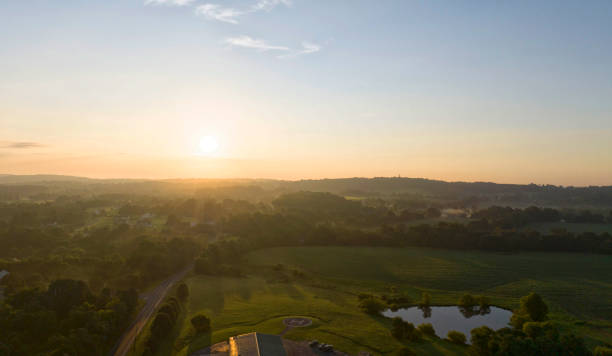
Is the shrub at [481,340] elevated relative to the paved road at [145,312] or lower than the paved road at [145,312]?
elevated

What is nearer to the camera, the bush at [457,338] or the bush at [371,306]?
the bush at [457,338]

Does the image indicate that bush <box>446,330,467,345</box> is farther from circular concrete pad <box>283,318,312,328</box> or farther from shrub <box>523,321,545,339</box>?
circular concrete pad <box>283,318,312,328</box>

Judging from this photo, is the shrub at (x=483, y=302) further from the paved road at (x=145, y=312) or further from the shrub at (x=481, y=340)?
the paved road at (x=145, y=312)

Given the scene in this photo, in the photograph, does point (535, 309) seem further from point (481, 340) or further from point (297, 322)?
point (297, 322)

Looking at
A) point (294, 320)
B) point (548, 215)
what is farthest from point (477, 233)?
point (294, 320)

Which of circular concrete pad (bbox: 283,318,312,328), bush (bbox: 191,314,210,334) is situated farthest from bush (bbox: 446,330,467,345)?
bush (bbox: 191,314,210,334)

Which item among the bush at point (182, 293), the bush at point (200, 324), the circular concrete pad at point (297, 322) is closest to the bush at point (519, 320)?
the circular concrete pad at point (297, 322)
